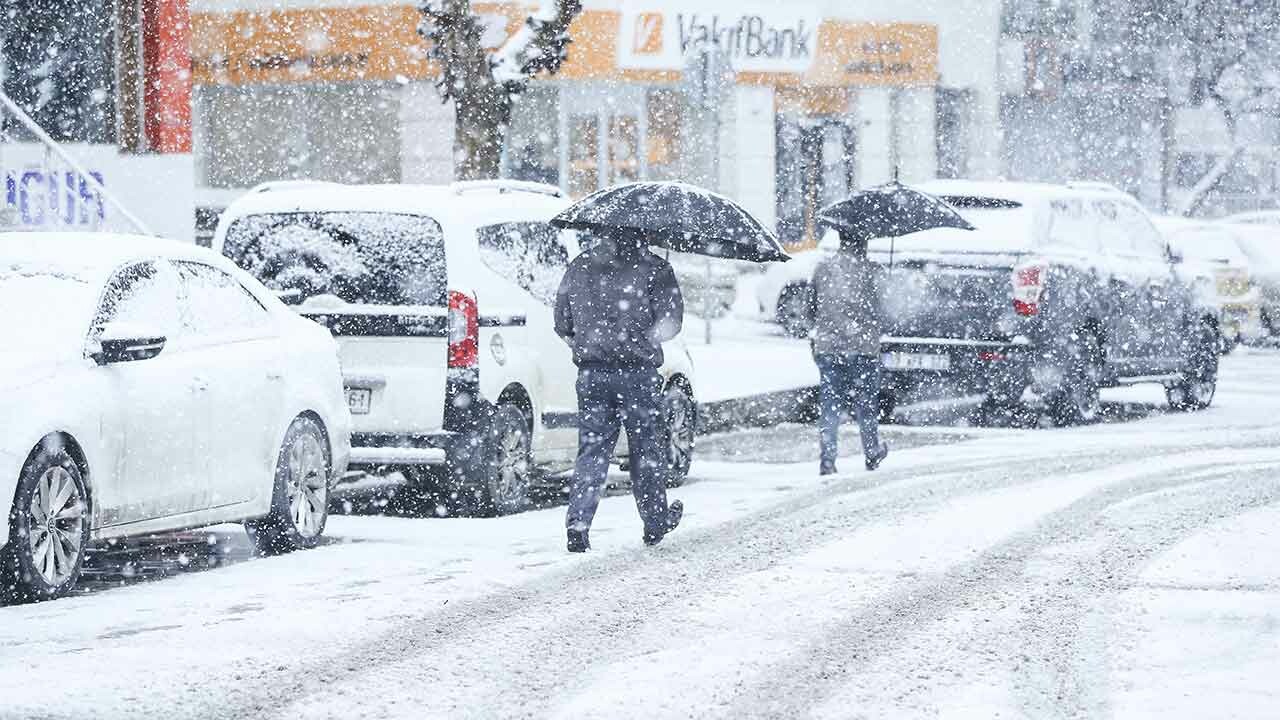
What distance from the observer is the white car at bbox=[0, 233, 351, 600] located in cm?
883

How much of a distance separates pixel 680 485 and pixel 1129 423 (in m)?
5.86

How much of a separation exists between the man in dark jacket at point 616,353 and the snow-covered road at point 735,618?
27cm

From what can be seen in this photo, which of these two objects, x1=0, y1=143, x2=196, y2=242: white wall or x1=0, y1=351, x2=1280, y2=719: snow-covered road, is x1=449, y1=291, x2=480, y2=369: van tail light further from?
x1=0, y1=143, x2=196, y2=242: white wall

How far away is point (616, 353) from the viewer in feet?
33.6

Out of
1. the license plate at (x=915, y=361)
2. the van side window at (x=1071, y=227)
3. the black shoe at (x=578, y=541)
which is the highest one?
the van side window at (x=1071, y=227)

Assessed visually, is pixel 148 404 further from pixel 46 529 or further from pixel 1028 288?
pixel 1028 288

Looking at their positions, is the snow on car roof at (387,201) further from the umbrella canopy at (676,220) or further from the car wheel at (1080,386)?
the car wheel at (1080,386)

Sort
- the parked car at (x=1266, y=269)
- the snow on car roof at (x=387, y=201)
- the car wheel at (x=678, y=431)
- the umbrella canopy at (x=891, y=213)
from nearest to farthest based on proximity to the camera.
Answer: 1. the snow on car roof at (x=387, y=201)
2. the car wheel at (x=678, y=431)
3. the umbrella canopy at (x=891, y=213)
4. the parked car at (x=1266, y=269)

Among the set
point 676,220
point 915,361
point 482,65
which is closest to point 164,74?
point 482,65

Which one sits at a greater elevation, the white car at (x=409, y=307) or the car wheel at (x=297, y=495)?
the white car at (x=409, y=307)

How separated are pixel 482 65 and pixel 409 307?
25.5ft

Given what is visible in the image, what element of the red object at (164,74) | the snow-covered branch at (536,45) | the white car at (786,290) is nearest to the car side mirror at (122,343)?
the snow-covered branch at (536,45)

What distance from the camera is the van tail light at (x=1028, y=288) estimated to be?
1712 centimetres

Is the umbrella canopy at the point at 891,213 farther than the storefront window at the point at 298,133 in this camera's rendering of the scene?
No
